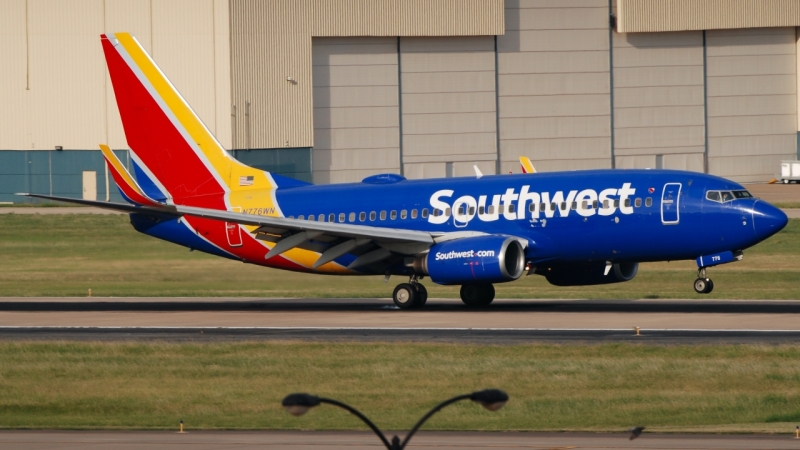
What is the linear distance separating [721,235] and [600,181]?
3877 millimetres

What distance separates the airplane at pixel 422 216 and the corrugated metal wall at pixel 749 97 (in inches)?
2605

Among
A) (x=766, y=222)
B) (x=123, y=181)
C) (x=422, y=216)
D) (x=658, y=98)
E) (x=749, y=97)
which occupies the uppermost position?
(x=749, y=97)

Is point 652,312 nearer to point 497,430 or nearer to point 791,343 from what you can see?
point 791,343

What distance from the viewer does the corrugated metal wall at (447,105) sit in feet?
325

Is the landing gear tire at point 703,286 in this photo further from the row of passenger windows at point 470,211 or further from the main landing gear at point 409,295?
the main landing gear at point 409,295

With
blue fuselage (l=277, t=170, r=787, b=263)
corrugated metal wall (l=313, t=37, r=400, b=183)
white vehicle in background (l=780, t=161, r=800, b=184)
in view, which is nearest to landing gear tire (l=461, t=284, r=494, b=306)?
blue fuselage (l=277, t=170, r=787, b=263)

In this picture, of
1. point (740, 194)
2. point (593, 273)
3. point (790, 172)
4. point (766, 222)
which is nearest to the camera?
point (766, 222)

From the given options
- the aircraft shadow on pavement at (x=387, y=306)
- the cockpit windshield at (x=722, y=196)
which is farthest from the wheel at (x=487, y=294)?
the cockpit windshield at (x=722, y=196)

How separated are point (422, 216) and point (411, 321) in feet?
16.3

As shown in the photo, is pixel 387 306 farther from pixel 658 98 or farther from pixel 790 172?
pixel 790 172

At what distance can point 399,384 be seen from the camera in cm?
2762

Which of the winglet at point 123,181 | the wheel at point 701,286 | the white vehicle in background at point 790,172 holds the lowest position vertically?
the wheel at point 701,286

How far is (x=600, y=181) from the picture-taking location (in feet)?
131

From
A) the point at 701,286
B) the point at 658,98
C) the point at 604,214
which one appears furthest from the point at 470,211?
the point at 658,98
